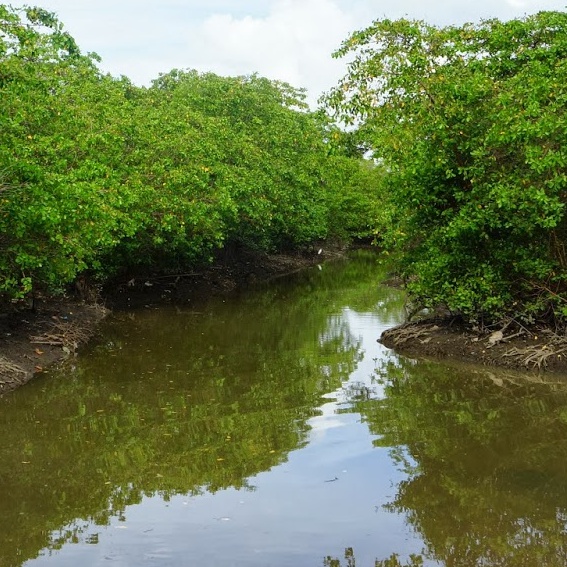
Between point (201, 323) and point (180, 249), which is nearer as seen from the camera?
point (201, 323)

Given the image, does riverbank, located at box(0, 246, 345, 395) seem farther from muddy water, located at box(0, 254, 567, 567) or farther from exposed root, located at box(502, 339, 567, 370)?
exposed root, located at box(502, 339, 567, 370)

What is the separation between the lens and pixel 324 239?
185 ft

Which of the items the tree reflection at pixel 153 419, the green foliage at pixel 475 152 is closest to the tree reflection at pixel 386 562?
the tree reflection at pixel 153 419

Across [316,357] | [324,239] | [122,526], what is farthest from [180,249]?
[324,239]

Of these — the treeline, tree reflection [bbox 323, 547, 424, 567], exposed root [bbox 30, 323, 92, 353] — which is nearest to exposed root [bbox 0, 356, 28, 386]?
the treeline

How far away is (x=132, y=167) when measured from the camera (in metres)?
22.2

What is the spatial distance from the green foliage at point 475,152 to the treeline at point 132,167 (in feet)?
6.23

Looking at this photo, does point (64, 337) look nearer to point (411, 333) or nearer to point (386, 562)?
point (411, 333)

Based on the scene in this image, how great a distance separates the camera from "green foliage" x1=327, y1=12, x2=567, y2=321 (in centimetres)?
1420

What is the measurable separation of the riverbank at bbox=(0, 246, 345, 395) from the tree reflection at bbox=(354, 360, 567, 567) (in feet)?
23.8

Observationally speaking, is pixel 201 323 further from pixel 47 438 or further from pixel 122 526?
pixel 122 526

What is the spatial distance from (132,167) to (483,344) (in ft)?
37.0

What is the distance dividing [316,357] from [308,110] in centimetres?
3062

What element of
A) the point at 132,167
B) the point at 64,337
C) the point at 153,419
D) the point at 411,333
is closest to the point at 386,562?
the point at 153,419
